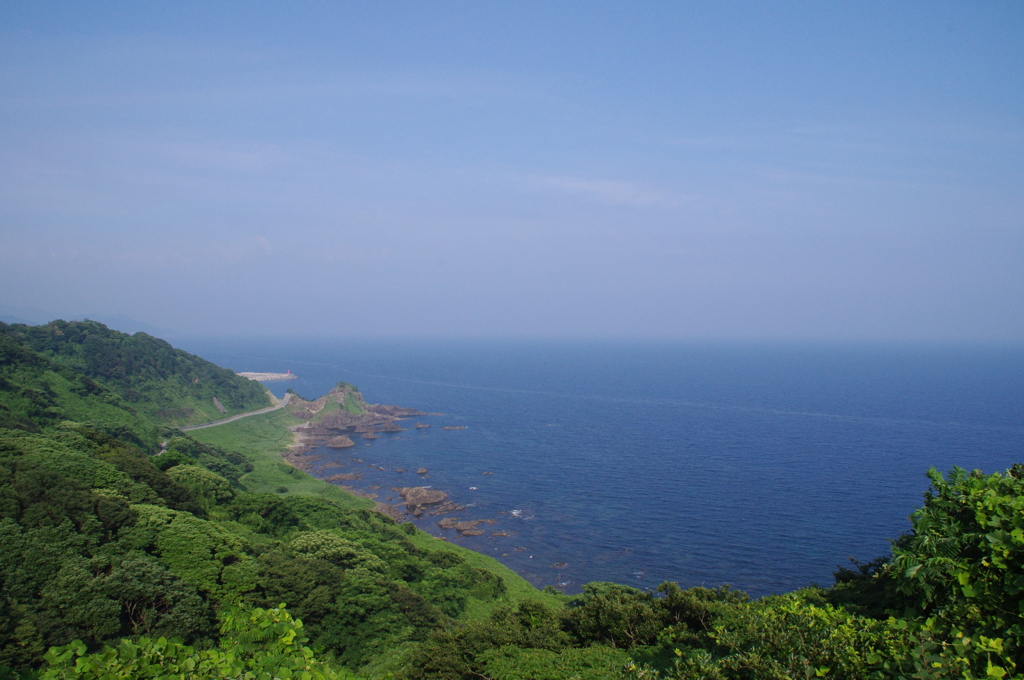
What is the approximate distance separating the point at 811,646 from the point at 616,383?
589 ft

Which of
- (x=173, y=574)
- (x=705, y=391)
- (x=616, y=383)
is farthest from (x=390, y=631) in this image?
(x=616, y=383)

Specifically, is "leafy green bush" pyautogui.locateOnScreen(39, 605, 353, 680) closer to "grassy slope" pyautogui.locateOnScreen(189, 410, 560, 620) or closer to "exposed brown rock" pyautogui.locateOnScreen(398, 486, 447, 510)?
"grassy slope" pyautogui.locateOnScreen(189, 410, 560, 620)

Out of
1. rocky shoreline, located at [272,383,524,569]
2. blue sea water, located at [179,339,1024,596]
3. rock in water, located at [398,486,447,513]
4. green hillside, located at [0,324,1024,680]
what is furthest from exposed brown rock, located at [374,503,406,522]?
green hillside, located at [0,324,1024,680]

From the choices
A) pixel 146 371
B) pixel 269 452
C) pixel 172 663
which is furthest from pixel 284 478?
pixel 172 663

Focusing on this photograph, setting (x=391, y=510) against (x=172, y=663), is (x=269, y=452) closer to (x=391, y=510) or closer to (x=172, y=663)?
(x=391, y=510)

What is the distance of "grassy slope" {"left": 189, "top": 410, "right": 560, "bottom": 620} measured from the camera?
45.1 m

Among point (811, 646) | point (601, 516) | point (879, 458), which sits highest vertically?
point (811, 646)

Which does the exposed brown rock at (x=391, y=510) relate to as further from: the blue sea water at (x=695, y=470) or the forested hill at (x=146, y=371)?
the forested hill at (x=146, y=371)

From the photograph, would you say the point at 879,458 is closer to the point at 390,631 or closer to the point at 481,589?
the point at 481,589

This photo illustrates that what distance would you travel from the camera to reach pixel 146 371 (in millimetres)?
109375

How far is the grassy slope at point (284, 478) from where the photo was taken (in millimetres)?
45094

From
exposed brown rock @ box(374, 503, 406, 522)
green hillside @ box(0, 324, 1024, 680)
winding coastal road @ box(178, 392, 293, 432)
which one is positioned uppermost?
green hillside @ box(0, 324, 1024, 680)

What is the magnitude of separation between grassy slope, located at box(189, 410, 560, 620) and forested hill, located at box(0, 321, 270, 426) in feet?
25.1

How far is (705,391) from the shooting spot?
16250 cm
